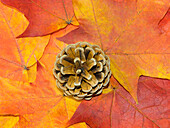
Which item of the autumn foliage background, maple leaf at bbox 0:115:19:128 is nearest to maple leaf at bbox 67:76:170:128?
the autumn foliage background

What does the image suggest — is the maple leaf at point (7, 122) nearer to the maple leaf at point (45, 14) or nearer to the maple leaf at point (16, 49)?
the maple leaf at point (16, 49)

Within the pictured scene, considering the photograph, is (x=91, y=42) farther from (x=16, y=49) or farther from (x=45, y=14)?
(x=16, y=49)

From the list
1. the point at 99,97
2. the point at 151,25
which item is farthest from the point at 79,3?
the point at 99,97

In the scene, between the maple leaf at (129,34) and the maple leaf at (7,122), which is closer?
the maple leaf at (129,34)

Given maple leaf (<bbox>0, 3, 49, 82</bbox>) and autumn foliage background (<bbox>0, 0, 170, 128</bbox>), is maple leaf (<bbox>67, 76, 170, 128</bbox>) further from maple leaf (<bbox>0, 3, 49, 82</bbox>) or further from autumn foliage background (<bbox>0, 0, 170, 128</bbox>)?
maple leaf (<bbox>0, 3, 49, 82</bbox>)

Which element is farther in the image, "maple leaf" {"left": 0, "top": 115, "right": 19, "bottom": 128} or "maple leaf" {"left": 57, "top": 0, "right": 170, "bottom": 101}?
"maple leaf" {"left": 0, "top": 115, "right": 19, "bottom": 128}

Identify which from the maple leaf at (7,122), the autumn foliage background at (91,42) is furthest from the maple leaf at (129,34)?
the maple leaf at (7,122)
